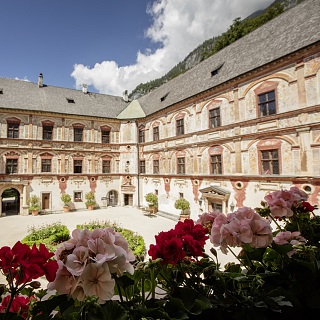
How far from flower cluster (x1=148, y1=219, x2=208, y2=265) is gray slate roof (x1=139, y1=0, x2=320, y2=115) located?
1318cm

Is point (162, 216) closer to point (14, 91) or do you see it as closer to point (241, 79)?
point (241, 79)

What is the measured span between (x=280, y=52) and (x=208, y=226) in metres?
13.8

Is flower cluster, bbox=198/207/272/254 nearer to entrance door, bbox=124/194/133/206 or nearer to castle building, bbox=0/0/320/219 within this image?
castle building, bbox=0/0/320/219

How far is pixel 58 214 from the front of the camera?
67.2ft

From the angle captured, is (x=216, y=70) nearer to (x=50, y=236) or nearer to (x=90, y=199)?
(x=50, y=236)

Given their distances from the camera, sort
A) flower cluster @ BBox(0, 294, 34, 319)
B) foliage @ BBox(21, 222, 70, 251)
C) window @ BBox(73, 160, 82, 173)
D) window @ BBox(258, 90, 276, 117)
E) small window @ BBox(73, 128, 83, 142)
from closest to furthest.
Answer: flower cluster @ BBox(0, 294, 34, 319)
foliage @ BBox(21, 222, 70, 251)
window @ BBox(258, 90, 276, 117)
window @ BBox(73, 160, 82, 173)
small window @ BBox(73, 128, 83, 142)

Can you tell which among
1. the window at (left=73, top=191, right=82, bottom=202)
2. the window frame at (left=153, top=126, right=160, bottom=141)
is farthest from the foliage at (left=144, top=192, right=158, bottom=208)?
the window at (left=73, top=191, right=82, bottom=202)

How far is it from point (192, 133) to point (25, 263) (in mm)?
16411

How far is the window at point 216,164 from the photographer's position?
15094 mm

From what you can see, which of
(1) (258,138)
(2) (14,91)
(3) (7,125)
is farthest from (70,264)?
(2) (14,91)

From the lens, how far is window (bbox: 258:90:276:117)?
12102 mm

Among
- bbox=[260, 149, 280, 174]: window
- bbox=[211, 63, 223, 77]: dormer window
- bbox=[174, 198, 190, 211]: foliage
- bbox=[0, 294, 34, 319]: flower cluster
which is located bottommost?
bbox=[174, 198, 190, 211]: foliage

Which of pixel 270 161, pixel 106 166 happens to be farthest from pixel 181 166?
pixel 106 166

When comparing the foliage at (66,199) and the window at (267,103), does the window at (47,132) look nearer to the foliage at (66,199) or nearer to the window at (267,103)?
the foliage at (66,199)
